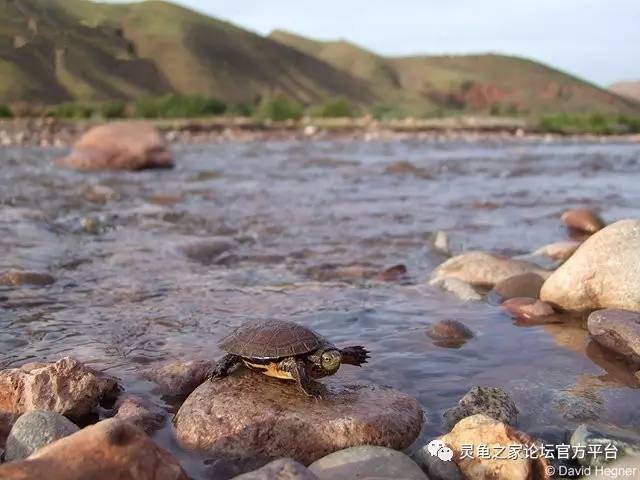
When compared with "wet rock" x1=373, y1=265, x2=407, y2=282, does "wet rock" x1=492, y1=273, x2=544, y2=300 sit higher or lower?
higher

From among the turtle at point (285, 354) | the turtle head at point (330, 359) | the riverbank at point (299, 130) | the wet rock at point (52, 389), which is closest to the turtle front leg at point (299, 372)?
the turtle at point (285, 354)

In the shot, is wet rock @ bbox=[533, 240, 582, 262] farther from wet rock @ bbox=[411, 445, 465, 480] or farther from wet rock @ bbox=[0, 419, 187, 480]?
wet rock @ bbox=[0, 419, 187, 480]

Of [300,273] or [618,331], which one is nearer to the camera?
[618,331]

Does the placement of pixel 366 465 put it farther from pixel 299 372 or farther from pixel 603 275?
pixel 603 275

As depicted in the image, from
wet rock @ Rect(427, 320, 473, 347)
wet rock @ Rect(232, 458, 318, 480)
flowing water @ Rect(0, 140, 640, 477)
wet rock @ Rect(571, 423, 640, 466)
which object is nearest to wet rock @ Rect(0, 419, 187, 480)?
wet rock @ Rect(232, 458, 318, 480)

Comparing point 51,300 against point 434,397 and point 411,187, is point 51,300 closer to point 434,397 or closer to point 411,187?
point 434,397

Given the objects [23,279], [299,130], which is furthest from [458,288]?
[299,130]

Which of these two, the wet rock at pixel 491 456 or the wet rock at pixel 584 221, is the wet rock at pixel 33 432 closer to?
the wet rock at pixel 491 456
